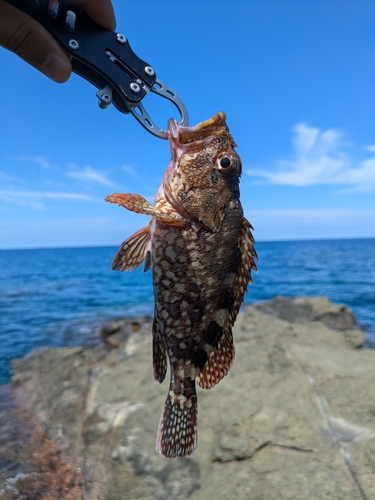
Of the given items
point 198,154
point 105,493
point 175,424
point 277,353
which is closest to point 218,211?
point 198,154

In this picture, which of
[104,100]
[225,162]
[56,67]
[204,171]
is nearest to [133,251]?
[204,171]

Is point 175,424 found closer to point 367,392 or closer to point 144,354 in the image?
point 367,392

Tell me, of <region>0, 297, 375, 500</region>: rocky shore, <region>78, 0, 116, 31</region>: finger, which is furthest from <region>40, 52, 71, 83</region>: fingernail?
<region>0, 297, 375, 500</region>: rocky shore

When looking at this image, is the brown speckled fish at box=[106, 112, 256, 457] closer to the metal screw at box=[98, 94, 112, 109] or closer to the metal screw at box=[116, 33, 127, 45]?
the metal screw at box=[98, 94, 112, 109]

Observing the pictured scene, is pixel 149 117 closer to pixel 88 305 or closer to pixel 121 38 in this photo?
pixel 121 38

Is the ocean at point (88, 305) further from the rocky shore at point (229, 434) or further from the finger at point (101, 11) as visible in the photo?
the finger at point (101, 11)

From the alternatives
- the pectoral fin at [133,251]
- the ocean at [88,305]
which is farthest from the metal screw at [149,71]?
the ocean at [88,305]
